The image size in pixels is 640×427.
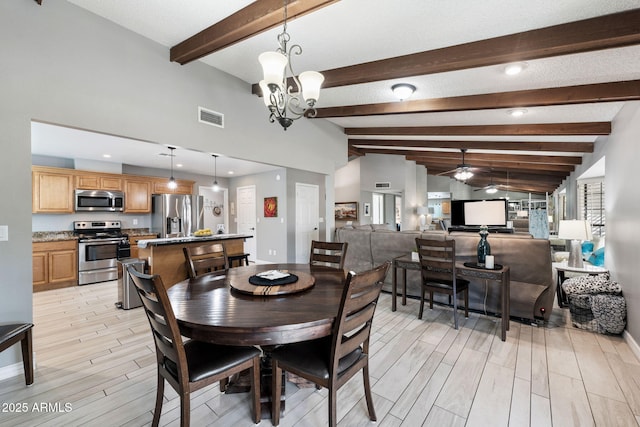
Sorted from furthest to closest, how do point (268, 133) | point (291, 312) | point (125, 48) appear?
point (268, 133), point (125, 48), point (291, 312)

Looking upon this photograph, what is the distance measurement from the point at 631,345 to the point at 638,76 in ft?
8.19

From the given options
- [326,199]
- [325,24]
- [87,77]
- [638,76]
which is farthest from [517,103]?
[87,77]

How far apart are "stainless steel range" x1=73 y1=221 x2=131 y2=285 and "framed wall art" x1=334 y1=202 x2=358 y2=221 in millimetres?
6135

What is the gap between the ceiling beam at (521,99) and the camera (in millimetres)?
2584

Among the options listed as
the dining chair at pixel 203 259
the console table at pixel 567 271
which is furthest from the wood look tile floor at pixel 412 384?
the dining chair at pixel 203 259

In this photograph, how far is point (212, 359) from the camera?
1.50m

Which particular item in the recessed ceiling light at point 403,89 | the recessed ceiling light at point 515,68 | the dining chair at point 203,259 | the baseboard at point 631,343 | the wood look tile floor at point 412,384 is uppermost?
the recessed ceiling light at point 403,89

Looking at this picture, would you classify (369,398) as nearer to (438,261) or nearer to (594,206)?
(438,261)

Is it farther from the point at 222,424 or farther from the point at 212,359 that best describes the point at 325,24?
the point at 222,424

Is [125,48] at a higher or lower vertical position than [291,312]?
higher

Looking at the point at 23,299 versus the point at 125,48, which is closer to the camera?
the point at 23,299

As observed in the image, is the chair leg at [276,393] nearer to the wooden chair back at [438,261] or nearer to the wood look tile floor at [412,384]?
the wood look tile floor at [412,384]

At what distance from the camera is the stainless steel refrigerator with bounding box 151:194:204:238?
20.2 feet

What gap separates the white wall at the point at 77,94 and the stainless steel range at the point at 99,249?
330 centimetres
